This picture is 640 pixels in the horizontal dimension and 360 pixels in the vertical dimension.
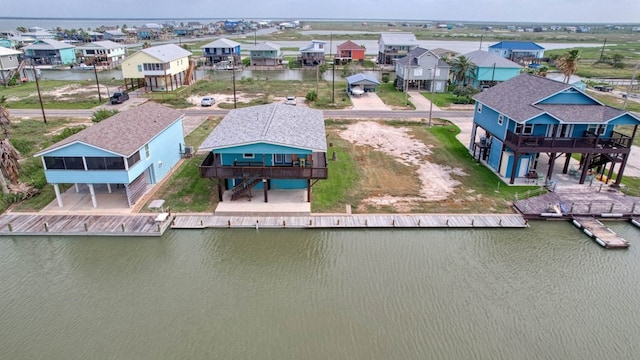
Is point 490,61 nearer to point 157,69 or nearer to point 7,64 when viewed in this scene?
point 157,69

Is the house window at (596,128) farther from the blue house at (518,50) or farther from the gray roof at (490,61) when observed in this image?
the blue house at (518,50)

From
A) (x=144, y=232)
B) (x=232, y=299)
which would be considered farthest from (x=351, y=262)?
(x=144, y=232)

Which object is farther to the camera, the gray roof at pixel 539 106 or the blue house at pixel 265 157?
the gray roof at pixel 539 106

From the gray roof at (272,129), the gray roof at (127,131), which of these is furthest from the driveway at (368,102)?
the gray roof at (127,131)

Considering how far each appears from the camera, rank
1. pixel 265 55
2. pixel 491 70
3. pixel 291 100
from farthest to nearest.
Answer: pixel 265 55 → pixel 491 70 → pixel 291 100

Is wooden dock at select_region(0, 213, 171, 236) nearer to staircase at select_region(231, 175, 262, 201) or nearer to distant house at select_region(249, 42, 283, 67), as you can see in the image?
staircase at select_region(231, 175, 262, 201)

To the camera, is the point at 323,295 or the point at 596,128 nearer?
the point at 323,295

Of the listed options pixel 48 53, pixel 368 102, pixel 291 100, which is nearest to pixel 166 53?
pixel 291 100
